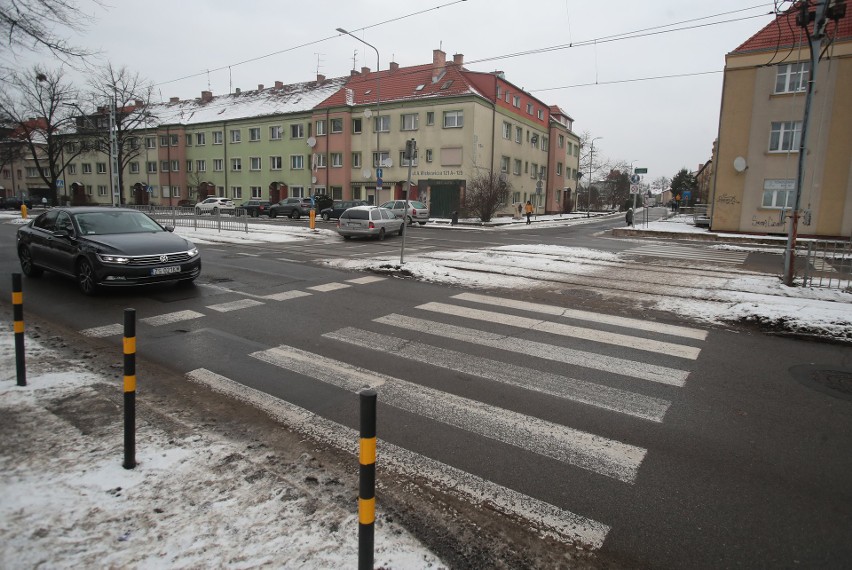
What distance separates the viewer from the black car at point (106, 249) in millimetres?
8688

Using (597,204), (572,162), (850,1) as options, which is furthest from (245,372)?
(597,204)

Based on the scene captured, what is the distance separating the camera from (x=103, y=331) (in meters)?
6.91

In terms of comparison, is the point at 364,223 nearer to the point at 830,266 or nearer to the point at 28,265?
the point at 28,265

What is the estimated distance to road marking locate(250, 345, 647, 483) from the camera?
380 centimetres

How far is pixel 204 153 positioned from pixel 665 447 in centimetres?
6150

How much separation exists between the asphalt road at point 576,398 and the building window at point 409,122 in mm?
35599

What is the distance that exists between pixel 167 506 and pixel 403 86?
45616mm

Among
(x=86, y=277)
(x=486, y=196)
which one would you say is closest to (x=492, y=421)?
(x=86, y=277)

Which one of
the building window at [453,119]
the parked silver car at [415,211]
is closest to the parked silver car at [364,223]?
the parked silver car at [415,211]

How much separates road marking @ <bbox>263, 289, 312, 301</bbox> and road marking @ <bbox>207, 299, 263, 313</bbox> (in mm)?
369

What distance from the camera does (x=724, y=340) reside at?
278 inches

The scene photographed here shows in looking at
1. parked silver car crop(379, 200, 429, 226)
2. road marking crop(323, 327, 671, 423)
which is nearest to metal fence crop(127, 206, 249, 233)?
parked silver car crop(379, 200, 429, 226)

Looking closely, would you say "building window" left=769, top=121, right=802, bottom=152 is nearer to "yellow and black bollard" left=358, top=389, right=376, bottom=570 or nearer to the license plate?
the license plate

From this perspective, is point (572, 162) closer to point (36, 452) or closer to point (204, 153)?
point (204, 153)
